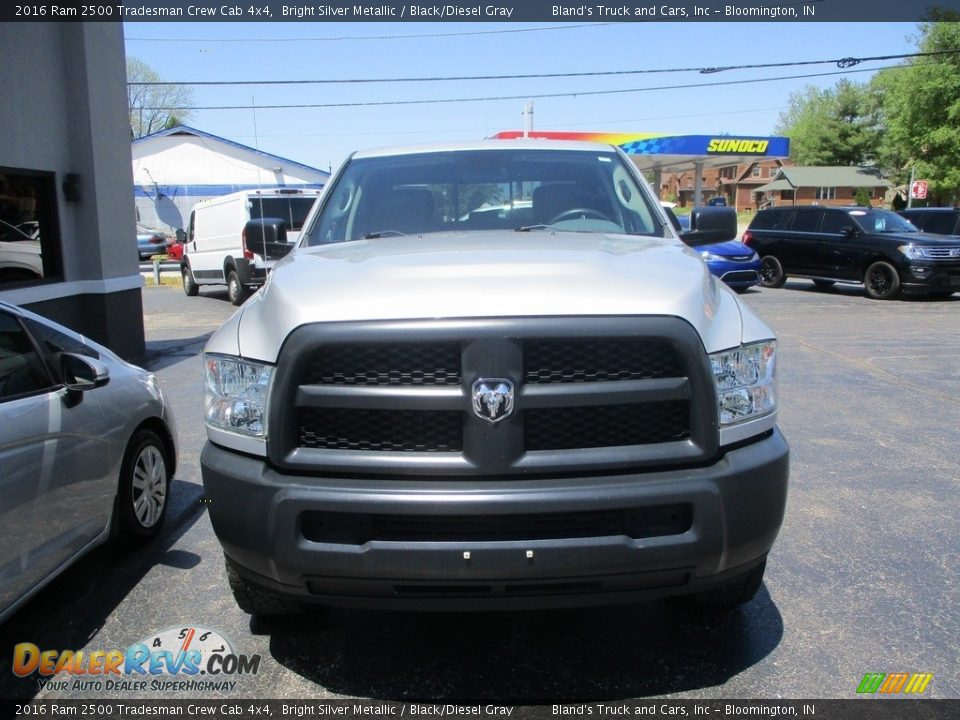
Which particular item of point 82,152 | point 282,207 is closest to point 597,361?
point 82,152

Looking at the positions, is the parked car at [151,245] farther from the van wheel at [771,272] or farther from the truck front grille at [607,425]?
the truck front grille at [607,425]

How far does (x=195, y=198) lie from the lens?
128 feet

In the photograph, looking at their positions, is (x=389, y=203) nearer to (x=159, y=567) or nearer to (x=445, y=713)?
(x=159, y=567)

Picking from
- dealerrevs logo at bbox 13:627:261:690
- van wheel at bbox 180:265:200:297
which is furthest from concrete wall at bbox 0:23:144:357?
van wheel at bbox 180:265:200:297

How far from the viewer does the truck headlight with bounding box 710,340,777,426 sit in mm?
2535

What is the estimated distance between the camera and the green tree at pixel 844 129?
6762 centimetres

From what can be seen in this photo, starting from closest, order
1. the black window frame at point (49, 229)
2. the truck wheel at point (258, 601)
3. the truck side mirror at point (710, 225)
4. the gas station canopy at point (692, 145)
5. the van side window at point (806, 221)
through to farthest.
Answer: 1. the truck wheel at point (258, 601)
2. the truck side mirror at point (710, 225)
3. the black window frame at point (49, 229)
4. the van side window at point (806, 221)
5. the gas station canopy at point (692, 145)

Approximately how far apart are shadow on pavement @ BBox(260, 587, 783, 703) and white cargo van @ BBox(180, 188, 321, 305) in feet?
36.5

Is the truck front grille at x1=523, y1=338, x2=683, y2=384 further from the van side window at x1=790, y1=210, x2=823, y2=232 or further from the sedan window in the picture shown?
the van side window at x1=790, y1=210, x2=823, y2=232

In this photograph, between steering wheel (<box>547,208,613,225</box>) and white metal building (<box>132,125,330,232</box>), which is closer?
steering wheel (<box>547,208,613,225</box>)

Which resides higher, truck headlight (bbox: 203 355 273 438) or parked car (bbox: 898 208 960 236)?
parked car (bbox: 898 208 960 236)

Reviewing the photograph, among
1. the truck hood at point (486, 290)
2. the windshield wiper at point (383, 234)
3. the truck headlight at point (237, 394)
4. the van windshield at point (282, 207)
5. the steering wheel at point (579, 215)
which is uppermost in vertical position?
the van windshield at point (282, 207)

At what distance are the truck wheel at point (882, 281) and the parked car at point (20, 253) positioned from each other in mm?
14767

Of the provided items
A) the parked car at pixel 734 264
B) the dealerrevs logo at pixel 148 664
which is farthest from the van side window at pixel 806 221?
the dealerrevs logo at pixel 148 664
